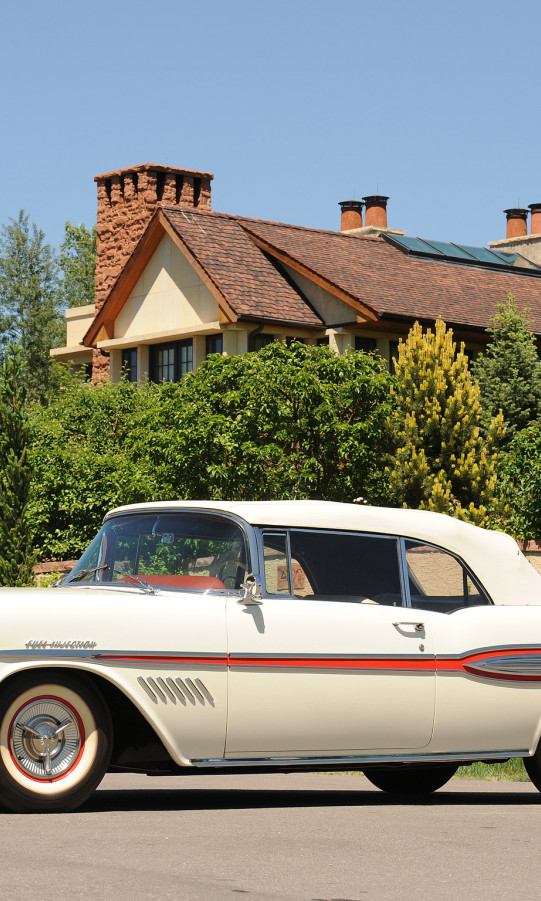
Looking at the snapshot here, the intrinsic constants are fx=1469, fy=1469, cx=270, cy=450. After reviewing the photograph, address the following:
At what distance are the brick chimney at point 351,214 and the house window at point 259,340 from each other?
16.8 metres

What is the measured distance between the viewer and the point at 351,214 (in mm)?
47875

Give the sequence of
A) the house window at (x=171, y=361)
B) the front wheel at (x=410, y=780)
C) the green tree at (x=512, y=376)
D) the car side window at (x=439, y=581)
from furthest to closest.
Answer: the house window at (x=171, y=361) < the green tree at (x=512, y=376) < the front wheel at (x=410, y=780) < the car side window at (x=439, y=581)


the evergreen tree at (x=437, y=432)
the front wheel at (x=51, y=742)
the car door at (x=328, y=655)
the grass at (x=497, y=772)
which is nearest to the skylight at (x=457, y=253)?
the evergreen tree at (x=437, y=432)

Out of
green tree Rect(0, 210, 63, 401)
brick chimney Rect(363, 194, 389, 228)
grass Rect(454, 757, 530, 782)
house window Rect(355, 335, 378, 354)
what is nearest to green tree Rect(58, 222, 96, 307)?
green tree Rect(0, 210, 63, 401)

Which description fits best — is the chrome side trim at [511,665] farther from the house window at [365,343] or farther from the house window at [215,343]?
the house window at [215,343]

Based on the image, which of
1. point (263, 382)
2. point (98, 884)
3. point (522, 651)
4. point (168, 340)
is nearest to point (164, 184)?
point (168, 340)

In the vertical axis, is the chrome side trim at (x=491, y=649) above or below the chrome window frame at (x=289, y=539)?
below

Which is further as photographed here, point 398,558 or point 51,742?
point 398,558

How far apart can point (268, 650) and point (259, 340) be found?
23880 mm

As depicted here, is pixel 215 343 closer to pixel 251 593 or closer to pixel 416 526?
pixel 416 526

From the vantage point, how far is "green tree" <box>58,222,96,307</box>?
226 feet

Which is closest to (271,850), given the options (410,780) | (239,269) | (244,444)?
(410,780)

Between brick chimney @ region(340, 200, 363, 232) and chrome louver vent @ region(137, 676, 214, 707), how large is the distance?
134 feet

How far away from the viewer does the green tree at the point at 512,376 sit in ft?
99.0
